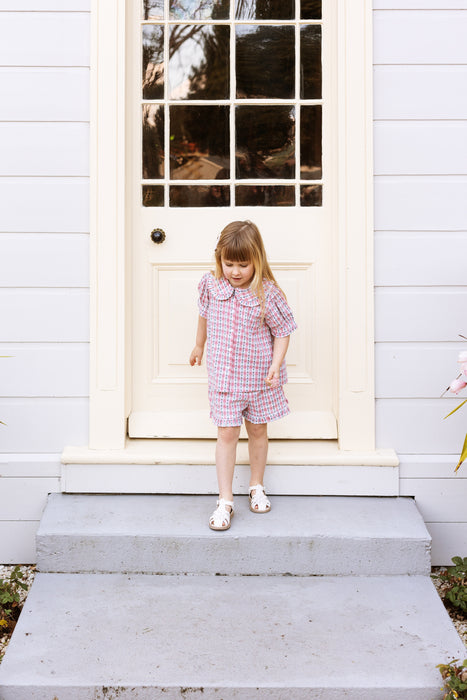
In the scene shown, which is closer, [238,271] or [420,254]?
[238,271]

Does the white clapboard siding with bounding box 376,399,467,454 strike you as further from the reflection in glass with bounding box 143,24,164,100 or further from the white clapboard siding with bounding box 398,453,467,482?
the reflection in glass with bounding box 143,24,164,100

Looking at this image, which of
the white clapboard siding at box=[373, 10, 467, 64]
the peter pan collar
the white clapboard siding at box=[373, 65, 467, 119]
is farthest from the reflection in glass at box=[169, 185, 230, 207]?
the white clapboard siding at box=[373, 10, 467, 64]

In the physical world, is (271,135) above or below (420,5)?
below

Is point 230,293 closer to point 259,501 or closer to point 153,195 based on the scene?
point 153,195

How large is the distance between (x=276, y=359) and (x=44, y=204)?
1.19 m

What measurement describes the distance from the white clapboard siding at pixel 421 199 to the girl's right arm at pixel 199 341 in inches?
33.3

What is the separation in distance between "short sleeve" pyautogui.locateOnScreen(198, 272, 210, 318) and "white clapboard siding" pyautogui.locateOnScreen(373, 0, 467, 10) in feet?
4.43

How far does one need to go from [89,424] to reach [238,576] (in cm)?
91

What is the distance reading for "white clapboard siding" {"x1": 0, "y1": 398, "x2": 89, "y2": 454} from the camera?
2996 millimetres

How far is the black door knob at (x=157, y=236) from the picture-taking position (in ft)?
10.1

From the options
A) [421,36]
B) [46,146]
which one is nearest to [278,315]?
[46,146]

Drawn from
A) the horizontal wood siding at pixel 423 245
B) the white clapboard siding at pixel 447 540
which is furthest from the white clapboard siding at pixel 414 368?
the white clapboard siding at pixel 447 540

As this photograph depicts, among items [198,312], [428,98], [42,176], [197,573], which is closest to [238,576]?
[197,573]

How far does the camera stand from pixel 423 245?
116 inches
